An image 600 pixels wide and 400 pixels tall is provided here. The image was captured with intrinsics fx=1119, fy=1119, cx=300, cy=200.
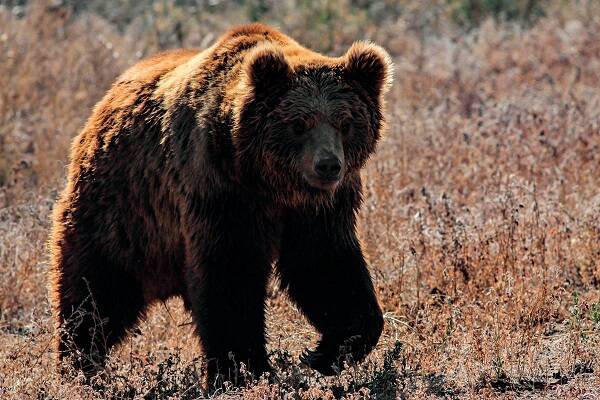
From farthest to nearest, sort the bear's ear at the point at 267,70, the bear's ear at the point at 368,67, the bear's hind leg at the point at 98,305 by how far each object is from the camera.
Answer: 1. the bear's hind leg at the point at 98,305
2. the bear's ear at the point at 368,67
3. the bear's ear at the point at 267,70

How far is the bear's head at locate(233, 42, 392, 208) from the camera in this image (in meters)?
5.52

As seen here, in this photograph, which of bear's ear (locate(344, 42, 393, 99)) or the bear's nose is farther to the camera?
bear's ear (locate(344, 42, 393, 99))

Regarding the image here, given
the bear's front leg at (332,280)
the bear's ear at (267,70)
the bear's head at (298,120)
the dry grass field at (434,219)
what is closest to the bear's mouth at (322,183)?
the bear's head at (298,120)

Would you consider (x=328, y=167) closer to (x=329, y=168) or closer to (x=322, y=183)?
(x=329, y=168)

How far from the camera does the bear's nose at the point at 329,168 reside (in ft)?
17.6

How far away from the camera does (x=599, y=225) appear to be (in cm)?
712

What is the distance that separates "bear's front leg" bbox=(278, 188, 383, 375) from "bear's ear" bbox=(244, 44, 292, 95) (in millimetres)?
688

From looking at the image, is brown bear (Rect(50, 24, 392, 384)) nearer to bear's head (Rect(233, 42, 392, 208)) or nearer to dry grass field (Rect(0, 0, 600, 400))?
bear's head (Rect(233, 42, 392, 208))

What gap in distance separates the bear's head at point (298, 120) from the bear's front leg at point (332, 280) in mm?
182

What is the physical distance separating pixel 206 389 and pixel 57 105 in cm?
670

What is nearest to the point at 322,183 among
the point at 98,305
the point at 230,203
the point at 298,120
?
the point at 298,120

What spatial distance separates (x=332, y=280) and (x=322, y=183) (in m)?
0.66

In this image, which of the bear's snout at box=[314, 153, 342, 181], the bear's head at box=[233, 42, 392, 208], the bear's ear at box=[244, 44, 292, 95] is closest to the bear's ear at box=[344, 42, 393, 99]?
the bear's head at box=[233, 42, 392, 208]

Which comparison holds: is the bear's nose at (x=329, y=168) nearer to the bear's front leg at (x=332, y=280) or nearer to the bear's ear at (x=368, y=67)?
the bear's front leg at (x=332, y=280)
